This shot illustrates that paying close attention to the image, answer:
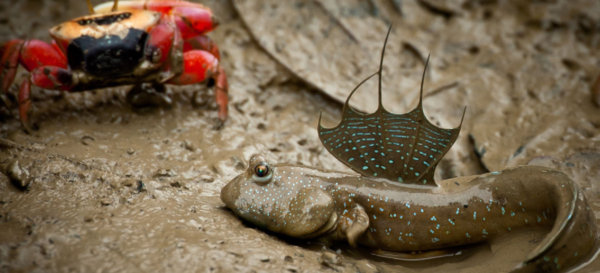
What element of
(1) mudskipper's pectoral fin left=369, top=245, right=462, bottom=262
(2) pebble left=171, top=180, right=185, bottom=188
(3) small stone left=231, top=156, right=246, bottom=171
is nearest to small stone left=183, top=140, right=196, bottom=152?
(3) small stone left=231, top=156, right=246, bottom=171

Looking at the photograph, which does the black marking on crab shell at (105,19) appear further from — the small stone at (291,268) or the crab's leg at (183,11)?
the small stone at (291,268)

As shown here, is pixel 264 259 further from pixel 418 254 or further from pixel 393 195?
pixel 418 254

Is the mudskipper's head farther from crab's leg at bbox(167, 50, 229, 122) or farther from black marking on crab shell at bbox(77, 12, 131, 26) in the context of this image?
black marking on crab shell at bbox(77, 12, 131, 26)

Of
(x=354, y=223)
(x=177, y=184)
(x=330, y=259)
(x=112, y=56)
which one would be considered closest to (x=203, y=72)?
(x=112, y=56)

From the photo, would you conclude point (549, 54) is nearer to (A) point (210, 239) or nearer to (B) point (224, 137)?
(B) point (224, 137)

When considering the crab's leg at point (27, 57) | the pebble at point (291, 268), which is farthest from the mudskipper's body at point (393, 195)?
the crab's leg at point (27, 57)
